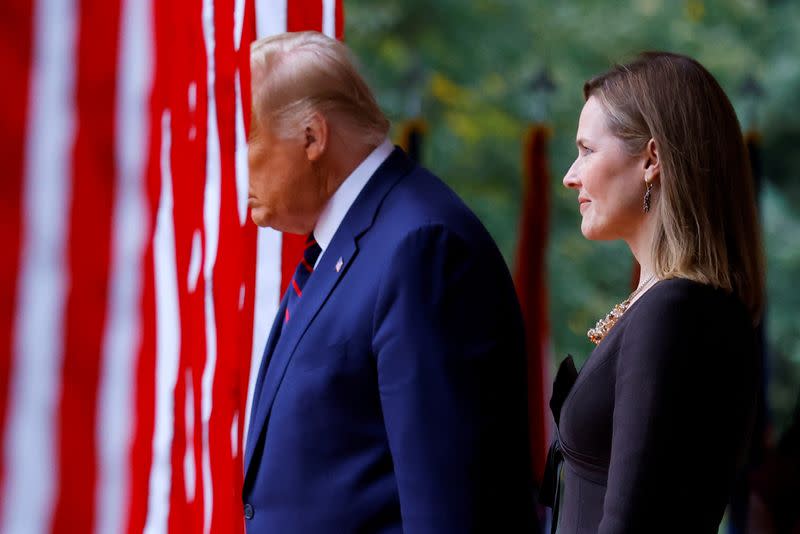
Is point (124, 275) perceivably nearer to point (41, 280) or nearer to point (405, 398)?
point (41, 280)

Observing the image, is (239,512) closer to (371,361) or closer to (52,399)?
(371,361)

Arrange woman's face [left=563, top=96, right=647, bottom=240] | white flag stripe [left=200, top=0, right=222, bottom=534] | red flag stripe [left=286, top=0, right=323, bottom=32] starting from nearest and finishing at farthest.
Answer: white flag stripe [left=200, top=0, right=222, bottom=534] → woman's face [left=563, top=96, right=647, bottom=240] → red flag stripe [left=286, top=0, right=323, bottom=32]

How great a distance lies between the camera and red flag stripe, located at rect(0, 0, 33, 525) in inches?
39.4

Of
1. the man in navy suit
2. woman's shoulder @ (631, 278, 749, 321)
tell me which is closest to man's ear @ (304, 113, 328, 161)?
the man in navy suit

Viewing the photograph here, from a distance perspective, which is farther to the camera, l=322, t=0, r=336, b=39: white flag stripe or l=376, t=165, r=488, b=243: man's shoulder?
l=322, t=0, r=336, b=39: white flag stripe

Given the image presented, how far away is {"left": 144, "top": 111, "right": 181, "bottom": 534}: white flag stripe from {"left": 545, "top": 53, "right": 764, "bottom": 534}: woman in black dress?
620mm

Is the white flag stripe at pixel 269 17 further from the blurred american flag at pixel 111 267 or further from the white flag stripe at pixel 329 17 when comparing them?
the blurred american flag at pixel 111 267

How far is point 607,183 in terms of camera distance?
1.79 m

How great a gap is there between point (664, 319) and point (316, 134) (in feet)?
2.28

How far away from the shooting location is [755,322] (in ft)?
5.84

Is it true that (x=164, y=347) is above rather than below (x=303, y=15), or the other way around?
below

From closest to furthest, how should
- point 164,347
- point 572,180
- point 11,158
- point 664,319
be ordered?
point 11,158, point 164,347, point 664,319, point 572,180

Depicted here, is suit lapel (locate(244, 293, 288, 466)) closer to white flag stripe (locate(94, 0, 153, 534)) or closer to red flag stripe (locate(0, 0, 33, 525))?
white flag stripe (locate(94, 0, 153, 534))

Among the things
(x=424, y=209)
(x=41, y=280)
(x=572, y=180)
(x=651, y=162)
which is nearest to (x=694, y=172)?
(x=651, y=162)
